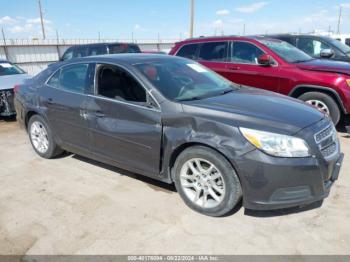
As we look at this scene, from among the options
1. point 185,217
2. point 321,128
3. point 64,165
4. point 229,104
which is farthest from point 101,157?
point 321,128

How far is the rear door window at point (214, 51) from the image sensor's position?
684 centimetres

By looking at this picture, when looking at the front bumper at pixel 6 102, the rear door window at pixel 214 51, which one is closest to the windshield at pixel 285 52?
the rear door window at pixel 214 51

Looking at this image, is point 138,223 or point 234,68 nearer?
point 138,223

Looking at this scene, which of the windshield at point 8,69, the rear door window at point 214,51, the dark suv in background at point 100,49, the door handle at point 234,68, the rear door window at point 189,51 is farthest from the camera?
A: the dark suv in background at point 100,49

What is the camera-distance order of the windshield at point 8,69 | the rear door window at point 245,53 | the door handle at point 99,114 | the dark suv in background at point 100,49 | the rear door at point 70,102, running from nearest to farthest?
the door handle at point 99,114 < the rear door at point 70,102 < the rear door window at point 245,53 < the windshield at point 8,69 < the dark suv in background at point 100,49

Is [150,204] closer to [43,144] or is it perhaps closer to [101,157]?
[101,157]

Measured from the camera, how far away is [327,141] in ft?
10.2

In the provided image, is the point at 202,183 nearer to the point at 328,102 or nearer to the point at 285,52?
the point at 328,102

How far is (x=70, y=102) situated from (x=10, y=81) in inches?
161

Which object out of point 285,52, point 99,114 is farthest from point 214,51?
point 99,114

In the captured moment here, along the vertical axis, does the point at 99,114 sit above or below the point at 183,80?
below

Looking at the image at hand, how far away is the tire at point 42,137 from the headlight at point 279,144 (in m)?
3.04

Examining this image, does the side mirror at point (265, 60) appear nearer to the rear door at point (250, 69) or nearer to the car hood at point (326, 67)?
the rear door at point (250, 69)

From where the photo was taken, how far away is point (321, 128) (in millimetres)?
3082
